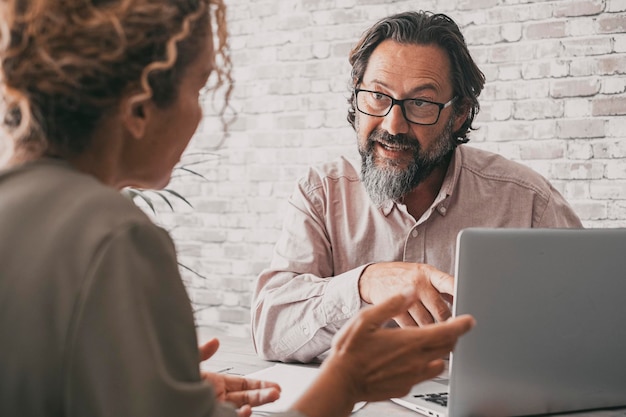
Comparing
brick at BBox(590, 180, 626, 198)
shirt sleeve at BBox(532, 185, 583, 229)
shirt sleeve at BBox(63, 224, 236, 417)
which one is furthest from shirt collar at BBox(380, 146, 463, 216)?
shirt sleeve at BBox(63, 224, 236, 417)

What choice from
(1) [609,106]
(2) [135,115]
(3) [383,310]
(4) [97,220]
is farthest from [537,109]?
(4) [97,220]

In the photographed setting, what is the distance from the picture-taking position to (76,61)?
0.83 m

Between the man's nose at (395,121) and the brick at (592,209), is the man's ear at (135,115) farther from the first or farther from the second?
the brick at (592,209)

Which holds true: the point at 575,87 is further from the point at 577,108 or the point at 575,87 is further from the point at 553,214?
the point at 553,214

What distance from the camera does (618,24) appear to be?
3090mm

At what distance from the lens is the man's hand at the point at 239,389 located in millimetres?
1277

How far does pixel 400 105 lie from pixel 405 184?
0.21 metres

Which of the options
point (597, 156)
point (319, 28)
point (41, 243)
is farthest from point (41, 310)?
point (319, 28)

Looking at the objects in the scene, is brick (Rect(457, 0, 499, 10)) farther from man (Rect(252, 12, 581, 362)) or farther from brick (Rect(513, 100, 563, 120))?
man (Rect(252, 12, 581, 362))

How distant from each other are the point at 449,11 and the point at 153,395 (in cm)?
293

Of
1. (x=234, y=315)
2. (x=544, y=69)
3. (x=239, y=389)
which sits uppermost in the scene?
(x=544, y=69)

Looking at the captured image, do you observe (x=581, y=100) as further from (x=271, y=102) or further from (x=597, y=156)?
(x=271, y=102)

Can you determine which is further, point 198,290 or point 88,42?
point 198,290

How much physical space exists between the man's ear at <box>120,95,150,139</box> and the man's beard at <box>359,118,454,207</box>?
1.23 meters
